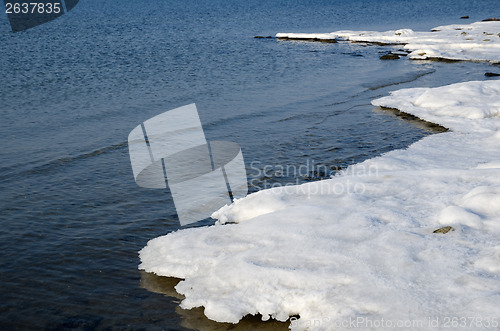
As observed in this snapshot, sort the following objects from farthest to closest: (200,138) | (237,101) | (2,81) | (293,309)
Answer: (2,81) < (237,101) < (200,138) < (293,309)

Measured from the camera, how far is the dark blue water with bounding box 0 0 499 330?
671 cm

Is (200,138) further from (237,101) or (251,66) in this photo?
(251,66)

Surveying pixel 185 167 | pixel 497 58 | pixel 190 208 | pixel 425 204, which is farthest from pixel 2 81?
pixel 497 58

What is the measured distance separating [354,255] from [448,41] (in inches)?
1323

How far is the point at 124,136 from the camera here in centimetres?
1539

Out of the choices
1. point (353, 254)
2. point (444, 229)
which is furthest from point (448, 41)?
point (353, 254)

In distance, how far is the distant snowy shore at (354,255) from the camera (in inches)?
215

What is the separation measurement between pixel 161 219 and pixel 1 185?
4.69m

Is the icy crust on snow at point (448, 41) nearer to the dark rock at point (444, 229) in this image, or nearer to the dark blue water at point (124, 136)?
the dark blue water at point (124, 136)

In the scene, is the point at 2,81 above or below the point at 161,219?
above

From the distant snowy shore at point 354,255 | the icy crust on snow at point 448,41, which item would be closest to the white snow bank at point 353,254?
the distant snowy shore at point 354,255

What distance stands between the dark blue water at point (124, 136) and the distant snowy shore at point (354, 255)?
1.49 ft

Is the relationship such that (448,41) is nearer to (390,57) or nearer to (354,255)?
(390,57)

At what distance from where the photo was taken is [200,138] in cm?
1495
